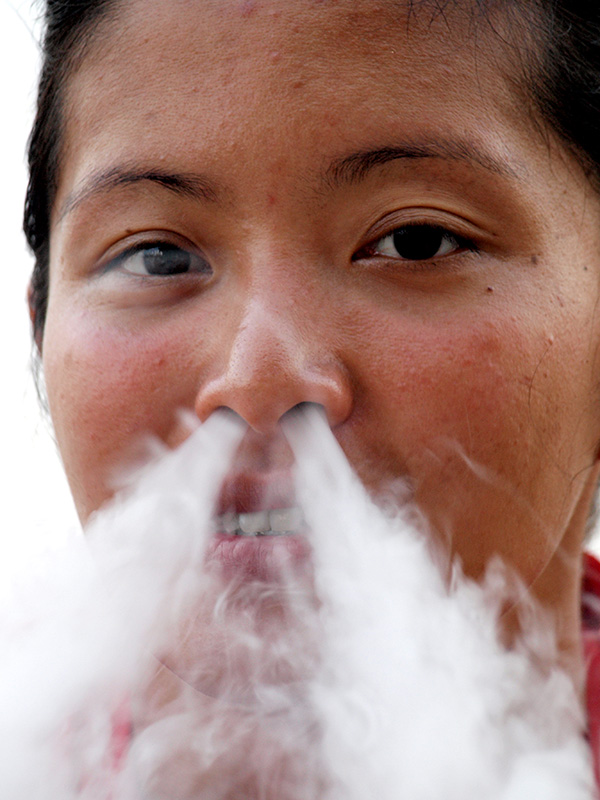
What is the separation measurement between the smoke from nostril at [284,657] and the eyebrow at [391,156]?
391mm

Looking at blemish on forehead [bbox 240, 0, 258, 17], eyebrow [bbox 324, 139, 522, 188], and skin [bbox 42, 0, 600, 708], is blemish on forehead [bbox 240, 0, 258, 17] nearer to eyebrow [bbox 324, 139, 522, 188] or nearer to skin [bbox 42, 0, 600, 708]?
skin [bbox 42, 0, 600, 708]

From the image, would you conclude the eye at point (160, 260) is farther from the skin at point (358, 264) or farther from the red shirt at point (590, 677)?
the red shirt at point (590, 677)

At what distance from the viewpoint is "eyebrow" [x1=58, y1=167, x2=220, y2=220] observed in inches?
56.2

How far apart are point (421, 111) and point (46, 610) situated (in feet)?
3.69

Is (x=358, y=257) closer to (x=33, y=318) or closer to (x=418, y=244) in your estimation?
(x=418, y=244)

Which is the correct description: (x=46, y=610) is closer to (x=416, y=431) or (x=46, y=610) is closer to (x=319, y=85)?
(x=416, y=431)

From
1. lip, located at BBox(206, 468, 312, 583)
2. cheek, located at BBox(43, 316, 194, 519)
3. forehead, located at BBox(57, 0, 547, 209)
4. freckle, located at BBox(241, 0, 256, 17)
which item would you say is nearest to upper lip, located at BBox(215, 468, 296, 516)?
lip, located at BBox(206, 468, 312, 583)

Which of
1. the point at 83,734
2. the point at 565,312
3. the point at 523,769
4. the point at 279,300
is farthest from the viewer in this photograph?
the point at 83,734

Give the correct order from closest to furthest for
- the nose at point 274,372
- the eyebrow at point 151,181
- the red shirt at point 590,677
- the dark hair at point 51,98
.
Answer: the nose at point 274,372
the eyebrow at point 151,181
the dark hair at point 51,98
the red shirt at point 590,677

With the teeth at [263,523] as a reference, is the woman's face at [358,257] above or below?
above

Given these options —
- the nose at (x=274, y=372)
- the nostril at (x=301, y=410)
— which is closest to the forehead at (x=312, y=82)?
the nose at (x=274, y=372)

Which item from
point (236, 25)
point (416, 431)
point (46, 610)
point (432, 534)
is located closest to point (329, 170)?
point (236, 25)

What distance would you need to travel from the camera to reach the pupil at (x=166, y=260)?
154 cm

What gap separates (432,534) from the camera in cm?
142
